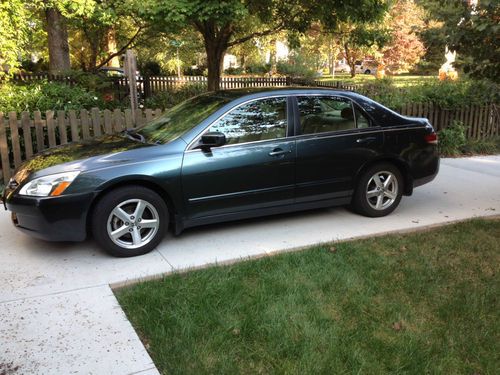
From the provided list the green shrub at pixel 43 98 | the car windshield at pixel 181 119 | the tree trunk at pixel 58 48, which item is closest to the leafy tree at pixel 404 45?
the tree trunk at pixel 58 48

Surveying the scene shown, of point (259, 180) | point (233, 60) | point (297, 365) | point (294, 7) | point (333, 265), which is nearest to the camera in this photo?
point (297, 365)

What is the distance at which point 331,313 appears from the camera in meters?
3.74

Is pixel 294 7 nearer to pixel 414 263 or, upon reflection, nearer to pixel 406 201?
pixel 406 201

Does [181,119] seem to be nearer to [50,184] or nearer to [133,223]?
[133,223]

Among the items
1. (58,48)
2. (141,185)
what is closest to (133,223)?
(141,185)

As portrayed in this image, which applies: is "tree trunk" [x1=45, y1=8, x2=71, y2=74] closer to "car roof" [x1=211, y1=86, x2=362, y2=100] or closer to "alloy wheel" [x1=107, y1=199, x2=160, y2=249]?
"car roof" [x1=211, y1=86, x2=362, y2=100]

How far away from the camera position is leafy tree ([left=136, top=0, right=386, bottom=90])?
8369 millimetres

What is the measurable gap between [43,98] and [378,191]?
18.2 ft

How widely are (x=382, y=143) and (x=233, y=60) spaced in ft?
181

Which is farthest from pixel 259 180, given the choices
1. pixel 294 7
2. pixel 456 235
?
pixel 294 7

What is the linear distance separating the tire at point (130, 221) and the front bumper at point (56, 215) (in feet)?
0.41

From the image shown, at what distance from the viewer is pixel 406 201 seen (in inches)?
272

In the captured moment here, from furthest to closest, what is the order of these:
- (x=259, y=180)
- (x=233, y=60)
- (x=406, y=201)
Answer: (x=233, y=60) < (x=406, y=201) < (x=259, y=180)

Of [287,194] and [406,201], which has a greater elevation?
[287,194]
